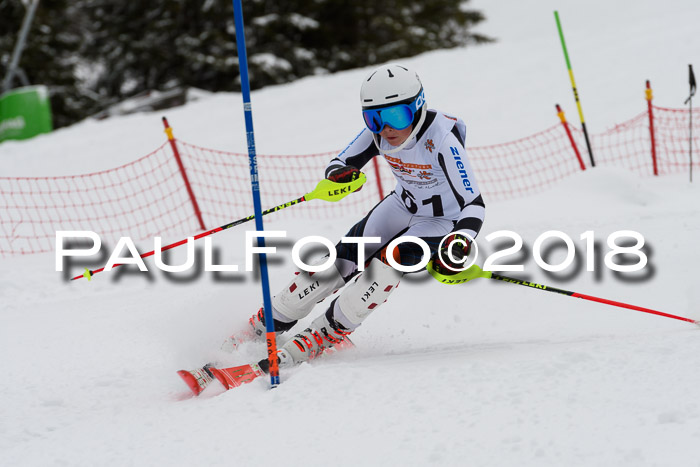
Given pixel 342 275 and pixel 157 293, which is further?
pixel 157 293

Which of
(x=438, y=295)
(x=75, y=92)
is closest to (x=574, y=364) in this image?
(x=438, y=295)

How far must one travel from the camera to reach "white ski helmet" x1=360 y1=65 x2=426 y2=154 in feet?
12.5

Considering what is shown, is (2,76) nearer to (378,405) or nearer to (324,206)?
(324,206)

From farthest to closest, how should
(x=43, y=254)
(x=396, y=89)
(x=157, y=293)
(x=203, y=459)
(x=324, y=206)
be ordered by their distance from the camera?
(x=324, y=206)
(x=43, y=254)
(x=157, y=293)
(x=396, y=89)
(x=203, y=459)

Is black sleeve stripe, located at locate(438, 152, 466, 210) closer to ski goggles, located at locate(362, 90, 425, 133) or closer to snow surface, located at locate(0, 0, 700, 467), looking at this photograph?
ski goggles, located at locate(362, 90, 425, 133)

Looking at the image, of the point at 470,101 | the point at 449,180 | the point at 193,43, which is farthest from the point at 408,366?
the point at 193,43

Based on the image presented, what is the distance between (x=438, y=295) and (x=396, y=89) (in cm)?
230

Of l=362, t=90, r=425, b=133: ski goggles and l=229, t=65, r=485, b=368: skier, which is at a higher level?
l=362, t=90, r=425, b=133: ski goggles

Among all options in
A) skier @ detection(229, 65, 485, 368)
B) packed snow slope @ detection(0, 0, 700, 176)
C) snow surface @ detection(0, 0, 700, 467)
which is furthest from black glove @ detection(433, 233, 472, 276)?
packed snow slope @ detection(0, 0, 700, 176)

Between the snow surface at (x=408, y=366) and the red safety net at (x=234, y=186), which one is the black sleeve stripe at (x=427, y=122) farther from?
the red safety net at (x=234, y=186)

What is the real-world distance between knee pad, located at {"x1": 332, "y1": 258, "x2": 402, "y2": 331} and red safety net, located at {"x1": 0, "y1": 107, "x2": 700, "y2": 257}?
12.7ft

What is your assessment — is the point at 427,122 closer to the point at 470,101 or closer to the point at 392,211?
the point at 392,211

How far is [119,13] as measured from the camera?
21188 mm

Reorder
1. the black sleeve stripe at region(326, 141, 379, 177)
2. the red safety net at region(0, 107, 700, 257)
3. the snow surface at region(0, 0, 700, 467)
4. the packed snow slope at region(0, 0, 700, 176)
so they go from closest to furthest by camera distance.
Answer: the snow surface at region(0, 0, 700, 467)
the black sleeve stripe at region(326, 141, 379, 177)
the red safety net at region(0, 107, 700, 257)
the packed snow slope at region(0, 0, 700, 176)
